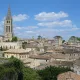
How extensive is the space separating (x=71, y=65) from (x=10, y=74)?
36170 millimetres

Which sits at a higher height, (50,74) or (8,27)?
(8,27)

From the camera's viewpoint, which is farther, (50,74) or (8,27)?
(8,27)

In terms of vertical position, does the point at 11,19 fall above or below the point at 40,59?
above

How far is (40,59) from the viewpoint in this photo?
66.6 m

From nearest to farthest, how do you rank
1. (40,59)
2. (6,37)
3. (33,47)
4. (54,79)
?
(54,79)
(40,59)
(33,47)
(6,37)

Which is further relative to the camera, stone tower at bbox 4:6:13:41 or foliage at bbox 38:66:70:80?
stone tower at bbox 4:6:13:41

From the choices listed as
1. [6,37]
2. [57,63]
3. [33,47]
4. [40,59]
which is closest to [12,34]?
[6,37]

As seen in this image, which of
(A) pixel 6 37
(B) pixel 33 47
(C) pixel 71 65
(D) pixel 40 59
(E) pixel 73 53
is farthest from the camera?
(A) pixel 6 37

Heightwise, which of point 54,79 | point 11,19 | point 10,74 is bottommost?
point 54,79

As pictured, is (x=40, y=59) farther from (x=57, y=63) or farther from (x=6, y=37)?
(x=6, y=37)

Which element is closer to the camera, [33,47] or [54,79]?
[54,79]

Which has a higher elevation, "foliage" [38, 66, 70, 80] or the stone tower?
the stone tower

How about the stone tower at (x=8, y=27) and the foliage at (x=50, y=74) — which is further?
the stone tower at (x=8, y=27)

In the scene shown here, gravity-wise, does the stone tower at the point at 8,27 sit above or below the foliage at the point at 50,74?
above
